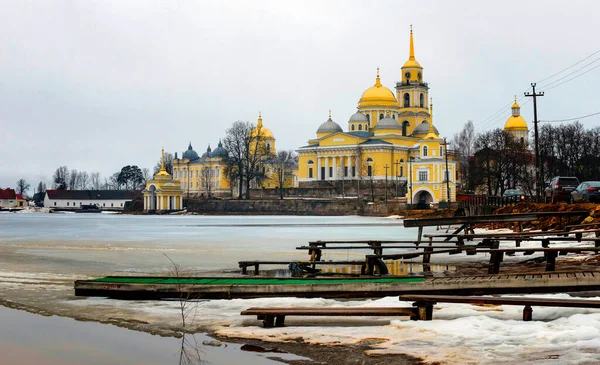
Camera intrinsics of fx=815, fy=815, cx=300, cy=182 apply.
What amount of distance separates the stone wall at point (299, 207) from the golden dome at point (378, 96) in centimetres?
2945

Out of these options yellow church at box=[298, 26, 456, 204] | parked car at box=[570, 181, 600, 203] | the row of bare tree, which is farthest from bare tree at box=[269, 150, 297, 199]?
parked car at box=[570, 181, 600, 203]

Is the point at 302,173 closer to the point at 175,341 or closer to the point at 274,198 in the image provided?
the point at 274,198

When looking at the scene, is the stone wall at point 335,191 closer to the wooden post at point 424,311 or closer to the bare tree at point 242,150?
the bare tree at point 242,150

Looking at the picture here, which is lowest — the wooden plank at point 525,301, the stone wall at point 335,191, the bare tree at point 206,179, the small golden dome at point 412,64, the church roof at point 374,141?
the wooden plank at point 525,301

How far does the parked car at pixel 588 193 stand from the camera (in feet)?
115

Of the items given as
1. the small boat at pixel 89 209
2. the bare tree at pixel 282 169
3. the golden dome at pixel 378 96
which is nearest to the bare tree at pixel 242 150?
the bare tree at pixel 282 169

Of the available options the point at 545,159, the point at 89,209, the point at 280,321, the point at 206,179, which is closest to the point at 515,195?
the point at 545,159

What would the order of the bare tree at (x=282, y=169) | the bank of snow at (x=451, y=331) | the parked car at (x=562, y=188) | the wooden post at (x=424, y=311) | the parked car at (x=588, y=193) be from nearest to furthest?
the bank of snow at (x=451, y=331)
the wooden post at (x=424, y=311)
the parked car at (x=588, y=193)
the parked car at (x=562, y=188)
the bare tree at (x=282, y=169)

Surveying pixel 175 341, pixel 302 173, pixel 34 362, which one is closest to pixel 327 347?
pixel 175 341

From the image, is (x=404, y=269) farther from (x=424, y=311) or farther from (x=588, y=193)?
(x=588, y=193)

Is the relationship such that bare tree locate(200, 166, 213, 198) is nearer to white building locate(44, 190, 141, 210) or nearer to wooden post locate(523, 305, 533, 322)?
white building locate(44, 190, 141, 210)

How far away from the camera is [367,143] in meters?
126

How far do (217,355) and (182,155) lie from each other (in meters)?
166

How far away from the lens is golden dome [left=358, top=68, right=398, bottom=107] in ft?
443
